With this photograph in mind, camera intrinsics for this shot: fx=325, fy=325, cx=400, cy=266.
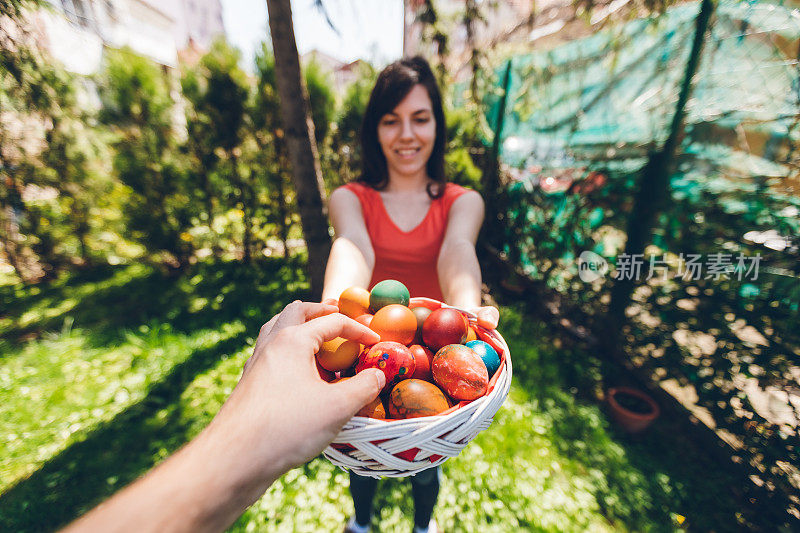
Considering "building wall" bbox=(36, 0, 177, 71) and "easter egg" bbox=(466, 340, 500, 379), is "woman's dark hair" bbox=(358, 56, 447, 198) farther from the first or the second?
"building wall" bbox=(36, 0, 177, 71)

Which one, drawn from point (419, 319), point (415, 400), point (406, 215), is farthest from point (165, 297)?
point (415, 400)

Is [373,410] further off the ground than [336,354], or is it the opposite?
[336,354]

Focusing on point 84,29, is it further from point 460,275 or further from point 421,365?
point 421,365

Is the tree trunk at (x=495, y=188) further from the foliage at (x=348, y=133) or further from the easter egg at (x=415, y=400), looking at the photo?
the easter egg at (x=415, y=400)

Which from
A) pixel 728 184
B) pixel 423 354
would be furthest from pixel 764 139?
pixel 423 354

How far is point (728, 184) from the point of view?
2.47m

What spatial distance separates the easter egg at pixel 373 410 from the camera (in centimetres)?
107

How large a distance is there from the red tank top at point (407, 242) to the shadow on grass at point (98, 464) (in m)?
2.20

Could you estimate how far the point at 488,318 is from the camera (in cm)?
143

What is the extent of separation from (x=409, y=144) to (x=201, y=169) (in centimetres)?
420

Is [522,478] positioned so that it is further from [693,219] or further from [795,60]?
[795,60]

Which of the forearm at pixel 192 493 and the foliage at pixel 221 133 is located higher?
the foliage at pixel 221 133

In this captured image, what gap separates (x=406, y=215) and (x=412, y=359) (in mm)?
1163

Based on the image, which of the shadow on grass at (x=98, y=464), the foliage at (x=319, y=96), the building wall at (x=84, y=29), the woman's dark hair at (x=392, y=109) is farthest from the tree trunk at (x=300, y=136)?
the shadow on grass at (x=98, y=464)
